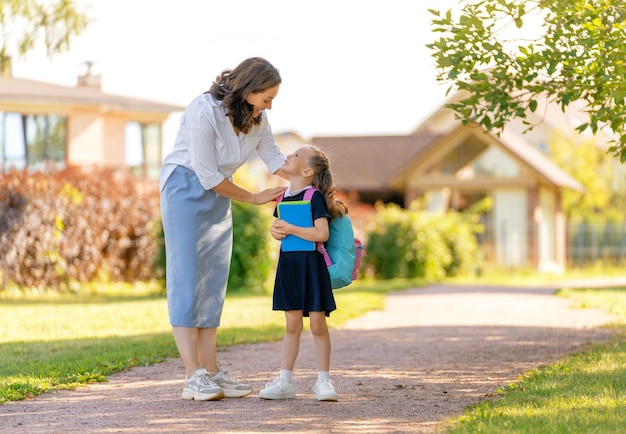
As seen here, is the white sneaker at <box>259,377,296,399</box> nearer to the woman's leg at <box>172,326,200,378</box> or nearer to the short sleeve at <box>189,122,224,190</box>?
the woman's leg at <box>172,326,200,378</box>

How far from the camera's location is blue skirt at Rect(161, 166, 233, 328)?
21.0 feet

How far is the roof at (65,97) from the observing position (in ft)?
97.4

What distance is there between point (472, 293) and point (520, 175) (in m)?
15.5

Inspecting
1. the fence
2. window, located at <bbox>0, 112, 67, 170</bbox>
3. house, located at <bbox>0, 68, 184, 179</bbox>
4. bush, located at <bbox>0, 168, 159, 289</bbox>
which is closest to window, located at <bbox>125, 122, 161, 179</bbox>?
house, located at <bbox>0, 68, 184, 179</bbox>

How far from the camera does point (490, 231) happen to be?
3228cm

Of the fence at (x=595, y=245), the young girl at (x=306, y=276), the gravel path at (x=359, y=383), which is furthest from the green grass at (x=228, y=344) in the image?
the fence at (x=595, y=245)

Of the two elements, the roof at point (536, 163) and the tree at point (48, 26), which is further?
the roof at point (536, 163)

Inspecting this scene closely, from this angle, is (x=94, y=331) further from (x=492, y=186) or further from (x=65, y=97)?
(x=492, y=186)

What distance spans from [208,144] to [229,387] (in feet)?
4.89

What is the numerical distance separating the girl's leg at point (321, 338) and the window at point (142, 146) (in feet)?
88.6

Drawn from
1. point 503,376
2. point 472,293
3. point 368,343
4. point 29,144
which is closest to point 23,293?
point 472,293

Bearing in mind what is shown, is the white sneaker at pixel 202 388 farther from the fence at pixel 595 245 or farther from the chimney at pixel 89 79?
the fence at pixel 595 245

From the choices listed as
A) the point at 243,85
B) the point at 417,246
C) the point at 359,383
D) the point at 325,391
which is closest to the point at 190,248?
the point at 243,85

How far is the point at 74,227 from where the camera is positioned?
1788cm
